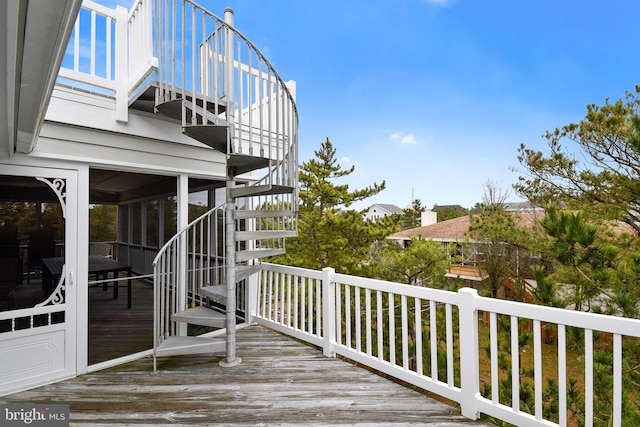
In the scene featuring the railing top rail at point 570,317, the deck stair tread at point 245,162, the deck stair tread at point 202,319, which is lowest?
the deck stair tread at point 202,319

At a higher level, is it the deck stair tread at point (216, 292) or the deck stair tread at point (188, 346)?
the deck stair tread at point (216, 292)

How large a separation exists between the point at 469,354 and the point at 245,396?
171cm

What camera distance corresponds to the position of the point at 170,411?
2.34 meters

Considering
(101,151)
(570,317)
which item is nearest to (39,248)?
(101,151)

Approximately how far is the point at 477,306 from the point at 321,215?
683 cm

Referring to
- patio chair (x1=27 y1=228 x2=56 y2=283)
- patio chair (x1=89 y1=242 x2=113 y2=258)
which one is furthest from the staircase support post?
patio chair (x1=89 y1=242 x2=113 y2=258)

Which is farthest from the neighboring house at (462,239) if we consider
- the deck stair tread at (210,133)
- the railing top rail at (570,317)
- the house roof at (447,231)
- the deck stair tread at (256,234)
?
the deck stair tread at (210,133)

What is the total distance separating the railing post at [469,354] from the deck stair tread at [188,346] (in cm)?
218

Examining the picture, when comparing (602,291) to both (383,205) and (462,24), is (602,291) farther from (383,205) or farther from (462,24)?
(383,205)

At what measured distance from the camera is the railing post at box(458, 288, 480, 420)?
2.18 metres
